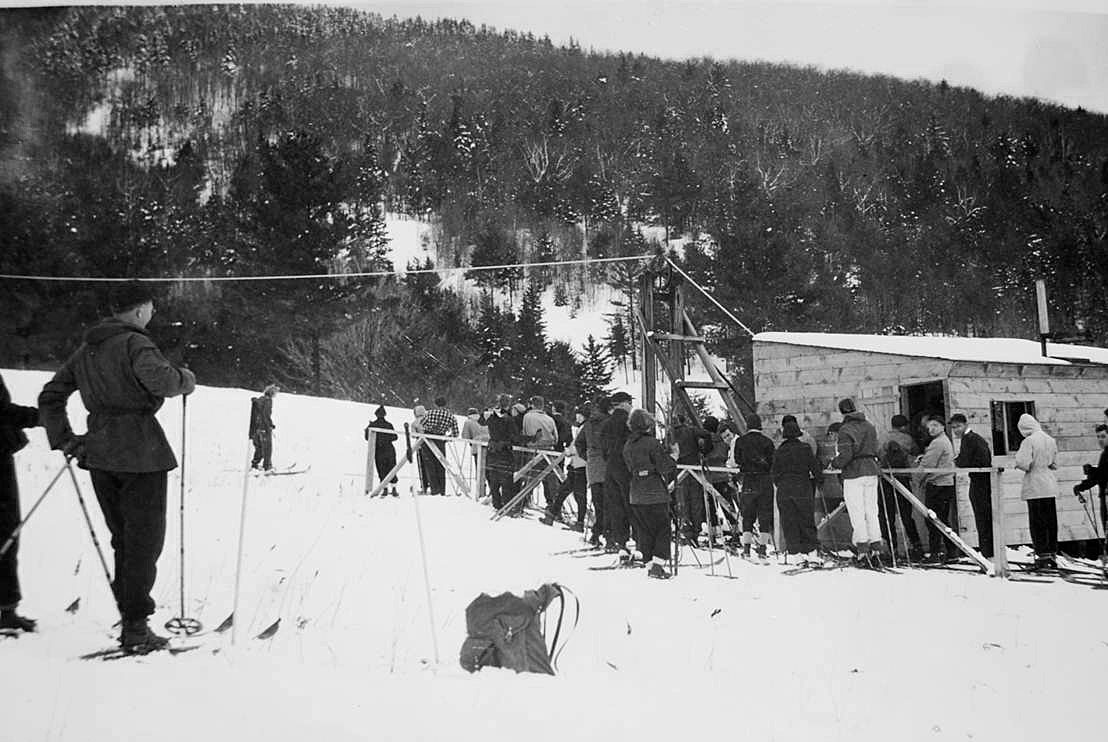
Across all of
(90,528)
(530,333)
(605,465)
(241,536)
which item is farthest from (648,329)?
(90,528)

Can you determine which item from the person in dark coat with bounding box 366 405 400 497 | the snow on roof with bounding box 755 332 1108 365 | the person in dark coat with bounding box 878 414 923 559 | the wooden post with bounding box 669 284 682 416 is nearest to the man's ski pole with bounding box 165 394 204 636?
the person in dark coat with bounding box 366 405 400 497

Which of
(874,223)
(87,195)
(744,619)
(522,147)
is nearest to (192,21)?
(87,195)

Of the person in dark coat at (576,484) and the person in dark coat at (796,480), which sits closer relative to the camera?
the person in dark coat at (576,484)

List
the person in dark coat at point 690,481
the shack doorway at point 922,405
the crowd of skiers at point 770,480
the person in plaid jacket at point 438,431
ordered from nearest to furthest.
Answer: the person in plaid jacket at point 438,431 → the crowd of skiers at point 770,480 → the person in dark coat at point 690,481 → the shack doorway at point 922,405

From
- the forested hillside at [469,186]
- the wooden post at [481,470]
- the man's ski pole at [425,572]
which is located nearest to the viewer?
the man's ski pole at [425,572]

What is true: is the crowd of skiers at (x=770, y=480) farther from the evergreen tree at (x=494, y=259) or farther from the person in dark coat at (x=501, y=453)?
the evergreen tree at (x=494, y=259)

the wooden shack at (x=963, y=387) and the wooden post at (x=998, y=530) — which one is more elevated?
the wooden shack at (x=963, y=387)

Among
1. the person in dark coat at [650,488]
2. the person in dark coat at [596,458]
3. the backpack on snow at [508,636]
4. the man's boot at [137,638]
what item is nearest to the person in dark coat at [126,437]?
the man's boot at [137,638]
